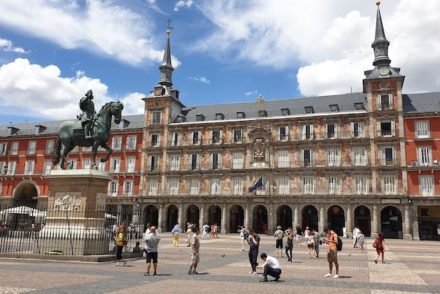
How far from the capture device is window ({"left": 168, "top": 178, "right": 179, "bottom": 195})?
54312 mm

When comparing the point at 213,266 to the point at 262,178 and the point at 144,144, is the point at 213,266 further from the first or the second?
the point at 144,144

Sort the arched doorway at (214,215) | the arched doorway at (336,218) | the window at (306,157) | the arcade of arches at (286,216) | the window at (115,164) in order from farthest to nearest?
the window at (115,164), the arched doorway at (214,215), the window at (306,157), the arched doorway at (336,218), the arcade of arches at (286,216)

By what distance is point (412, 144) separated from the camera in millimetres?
46156

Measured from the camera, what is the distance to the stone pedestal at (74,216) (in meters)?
16.9

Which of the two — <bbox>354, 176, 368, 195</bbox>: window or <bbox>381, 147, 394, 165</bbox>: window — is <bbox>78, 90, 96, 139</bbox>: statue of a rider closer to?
<bbox>354, 176, 368, 195</bbox>: window

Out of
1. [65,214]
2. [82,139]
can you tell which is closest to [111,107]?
[82,139]

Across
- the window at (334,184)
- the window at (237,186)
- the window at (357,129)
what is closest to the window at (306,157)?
the window at (334,184)

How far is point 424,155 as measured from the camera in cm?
4562

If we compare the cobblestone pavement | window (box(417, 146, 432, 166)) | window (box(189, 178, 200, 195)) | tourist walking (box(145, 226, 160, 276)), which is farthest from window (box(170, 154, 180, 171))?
tourist walking (box(145, 226, 160, 276))

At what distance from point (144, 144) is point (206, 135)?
8.89 meters

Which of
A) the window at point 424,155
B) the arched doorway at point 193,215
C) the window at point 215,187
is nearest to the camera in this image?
the window at point 424,155

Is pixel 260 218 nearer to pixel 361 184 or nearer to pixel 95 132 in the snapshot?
pixel 361 184

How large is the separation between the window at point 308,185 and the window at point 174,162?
1676 centimetres

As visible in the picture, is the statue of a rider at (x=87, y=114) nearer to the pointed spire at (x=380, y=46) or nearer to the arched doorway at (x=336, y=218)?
the arched doorway at (x=336, y=218)
